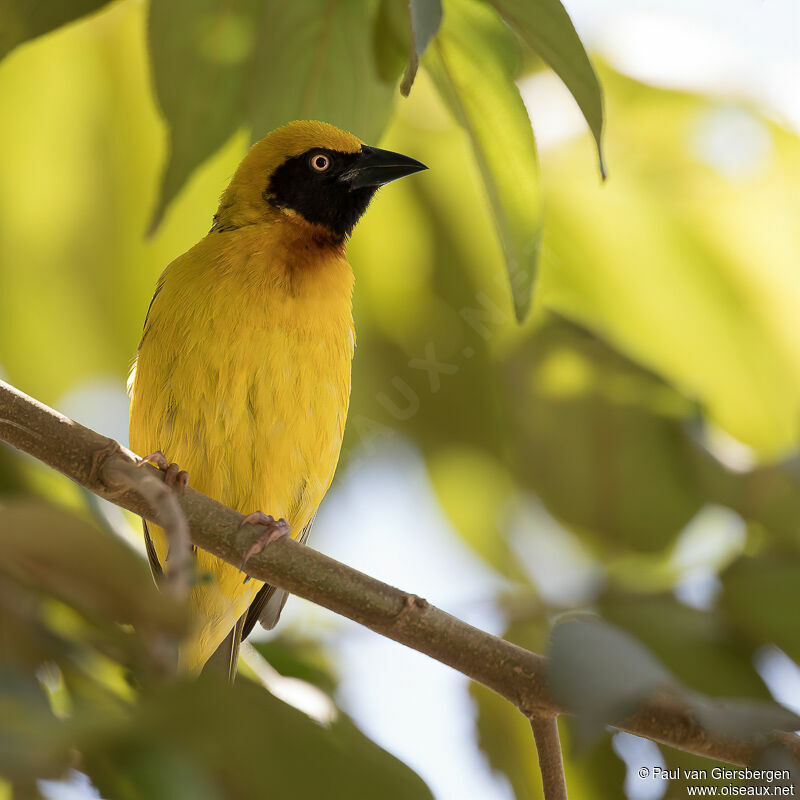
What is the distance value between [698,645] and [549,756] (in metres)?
0.31

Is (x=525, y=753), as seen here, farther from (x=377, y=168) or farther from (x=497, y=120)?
(x=377, y=168)

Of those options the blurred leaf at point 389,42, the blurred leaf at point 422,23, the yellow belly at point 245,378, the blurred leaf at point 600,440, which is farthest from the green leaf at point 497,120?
the yellow belly at point 245,378

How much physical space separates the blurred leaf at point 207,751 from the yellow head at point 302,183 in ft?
8.19

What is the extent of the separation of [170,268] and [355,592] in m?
1.64

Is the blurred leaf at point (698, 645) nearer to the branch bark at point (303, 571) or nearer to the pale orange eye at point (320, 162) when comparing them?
the branch bark at point (303, 571)

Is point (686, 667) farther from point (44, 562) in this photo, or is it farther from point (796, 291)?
point (796, 291)

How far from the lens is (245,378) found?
2826 mm

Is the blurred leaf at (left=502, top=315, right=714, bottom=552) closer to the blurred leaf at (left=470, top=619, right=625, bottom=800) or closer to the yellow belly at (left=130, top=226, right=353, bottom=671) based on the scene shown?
the blurred leaf at (left=470, top=619, right=625, bottom=800)

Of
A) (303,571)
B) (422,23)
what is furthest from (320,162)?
(422,23)

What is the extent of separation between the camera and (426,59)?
1812mm

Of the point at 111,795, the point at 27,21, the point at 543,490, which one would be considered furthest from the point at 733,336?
the point at 111,795

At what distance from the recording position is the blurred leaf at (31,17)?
173 cm

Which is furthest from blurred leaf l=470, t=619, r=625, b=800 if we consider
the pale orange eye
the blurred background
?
the pale orange eye

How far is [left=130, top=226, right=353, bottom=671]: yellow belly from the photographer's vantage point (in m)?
2.83
